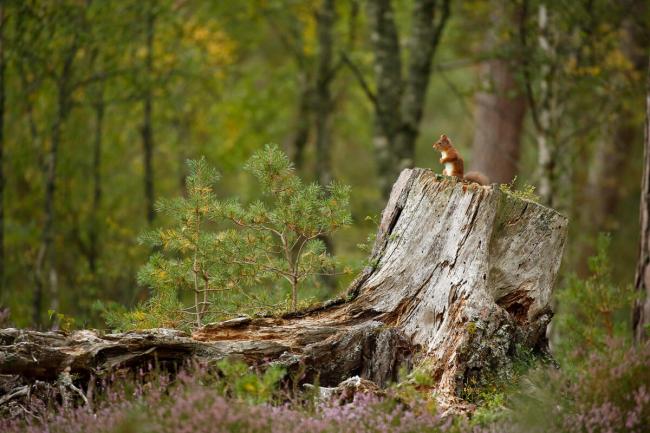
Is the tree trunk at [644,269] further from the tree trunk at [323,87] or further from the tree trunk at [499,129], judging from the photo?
the tree trunk at [323,87]

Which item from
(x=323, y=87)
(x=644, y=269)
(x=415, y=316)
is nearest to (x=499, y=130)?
(x=323, y=87)

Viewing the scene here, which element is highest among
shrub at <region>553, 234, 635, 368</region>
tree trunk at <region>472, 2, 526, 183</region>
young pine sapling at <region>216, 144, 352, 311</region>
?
tree trunk at <region>472, 2, 526, 183</region>

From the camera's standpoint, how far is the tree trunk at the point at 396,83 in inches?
519

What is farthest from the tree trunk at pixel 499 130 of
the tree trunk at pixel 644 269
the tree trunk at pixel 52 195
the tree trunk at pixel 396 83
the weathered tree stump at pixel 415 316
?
the weathered tree stump at pixel 415 316

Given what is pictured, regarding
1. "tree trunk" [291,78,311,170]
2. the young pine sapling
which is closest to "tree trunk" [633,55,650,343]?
the young pine sapling

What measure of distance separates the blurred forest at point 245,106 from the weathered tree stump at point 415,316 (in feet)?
3.10

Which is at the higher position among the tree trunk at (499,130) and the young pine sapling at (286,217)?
the tree trunk at (499,130)

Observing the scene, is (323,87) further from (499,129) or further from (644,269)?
(644,269)

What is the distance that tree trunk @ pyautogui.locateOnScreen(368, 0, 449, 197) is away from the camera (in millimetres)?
13180

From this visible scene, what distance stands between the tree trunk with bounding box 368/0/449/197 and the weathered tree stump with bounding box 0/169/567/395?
650 cm

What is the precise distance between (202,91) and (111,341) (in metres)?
15.8

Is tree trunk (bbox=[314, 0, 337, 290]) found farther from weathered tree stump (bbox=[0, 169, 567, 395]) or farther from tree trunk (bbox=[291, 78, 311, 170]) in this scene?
weathered tree stump (bbox=[0, 169, 567, 395])

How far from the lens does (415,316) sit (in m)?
6.38

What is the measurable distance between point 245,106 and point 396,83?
8.95 m
